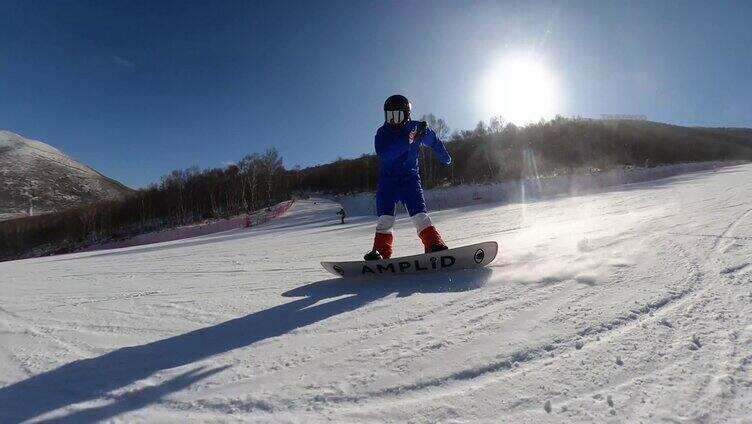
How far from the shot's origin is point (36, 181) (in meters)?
97.8

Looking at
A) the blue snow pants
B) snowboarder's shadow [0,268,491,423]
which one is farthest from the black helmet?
snowboarder's shadow [0,268,491,423]

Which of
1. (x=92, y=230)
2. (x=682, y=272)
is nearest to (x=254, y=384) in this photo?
(x=682, y=272)

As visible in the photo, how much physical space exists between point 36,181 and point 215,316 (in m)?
132

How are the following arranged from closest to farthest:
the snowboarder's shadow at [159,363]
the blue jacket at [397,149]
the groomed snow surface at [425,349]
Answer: the groomed snow surface at [425,349], the snowboarder's shadow at [159,363], the blue jacket at [397,149]

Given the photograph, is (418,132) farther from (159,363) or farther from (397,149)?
(159,363)

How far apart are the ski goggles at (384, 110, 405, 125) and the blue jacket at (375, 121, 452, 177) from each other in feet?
0.21

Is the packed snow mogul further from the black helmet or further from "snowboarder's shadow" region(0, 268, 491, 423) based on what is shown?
"snowboarder's shadow" region(0, 268, 491, 423)

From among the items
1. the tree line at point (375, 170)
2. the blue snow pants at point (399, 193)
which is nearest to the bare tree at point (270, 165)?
the tree line at point (375, 170)

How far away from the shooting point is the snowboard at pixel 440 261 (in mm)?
3443

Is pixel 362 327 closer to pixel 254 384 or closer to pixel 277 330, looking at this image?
pixel 277 330

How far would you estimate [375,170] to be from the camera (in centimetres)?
5531

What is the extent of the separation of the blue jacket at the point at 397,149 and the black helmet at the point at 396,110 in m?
0.06

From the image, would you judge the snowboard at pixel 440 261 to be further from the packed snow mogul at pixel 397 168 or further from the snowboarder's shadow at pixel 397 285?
the packed snow mogul at pixel 397 168

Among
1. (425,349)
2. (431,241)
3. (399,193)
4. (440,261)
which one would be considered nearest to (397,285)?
(440,261)
